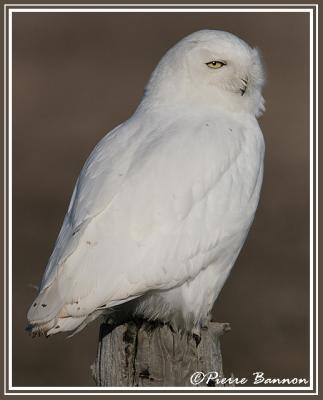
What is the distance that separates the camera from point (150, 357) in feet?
22.2

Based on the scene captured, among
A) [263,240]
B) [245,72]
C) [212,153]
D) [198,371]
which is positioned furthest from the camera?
[263,240]

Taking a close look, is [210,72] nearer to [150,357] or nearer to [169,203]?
[169,203]

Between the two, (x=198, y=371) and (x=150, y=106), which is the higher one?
(x=150, y=106)

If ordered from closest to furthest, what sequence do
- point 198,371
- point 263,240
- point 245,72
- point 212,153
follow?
1. point 198,371
2. point 212,153
3. point 245,72
4. point 263,240

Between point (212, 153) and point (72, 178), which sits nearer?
point (212, 153)

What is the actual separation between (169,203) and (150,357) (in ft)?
3.08

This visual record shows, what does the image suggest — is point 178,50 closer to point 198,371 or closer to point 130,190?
point 130,190

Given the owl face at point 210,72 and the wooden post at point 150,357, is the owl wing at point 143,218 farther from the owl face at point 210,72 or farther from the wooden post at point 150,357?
the owl face at point 210,72

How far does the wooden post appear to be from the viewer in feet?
22.0

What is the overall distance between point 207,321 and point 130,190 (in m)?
1.06

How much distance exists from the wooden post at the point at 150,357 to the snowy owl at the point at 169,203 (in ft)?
0.65

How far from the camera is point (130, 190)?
273 inches

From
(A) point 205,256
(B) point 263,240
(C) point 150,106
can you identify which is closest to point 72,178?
(B) point 263,240

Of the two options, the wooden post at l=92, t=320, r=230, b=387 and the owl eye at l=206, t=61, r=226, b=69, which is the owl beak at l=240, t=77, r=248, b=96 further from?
the wooden post at l=92, t=320, r=230, b=387
